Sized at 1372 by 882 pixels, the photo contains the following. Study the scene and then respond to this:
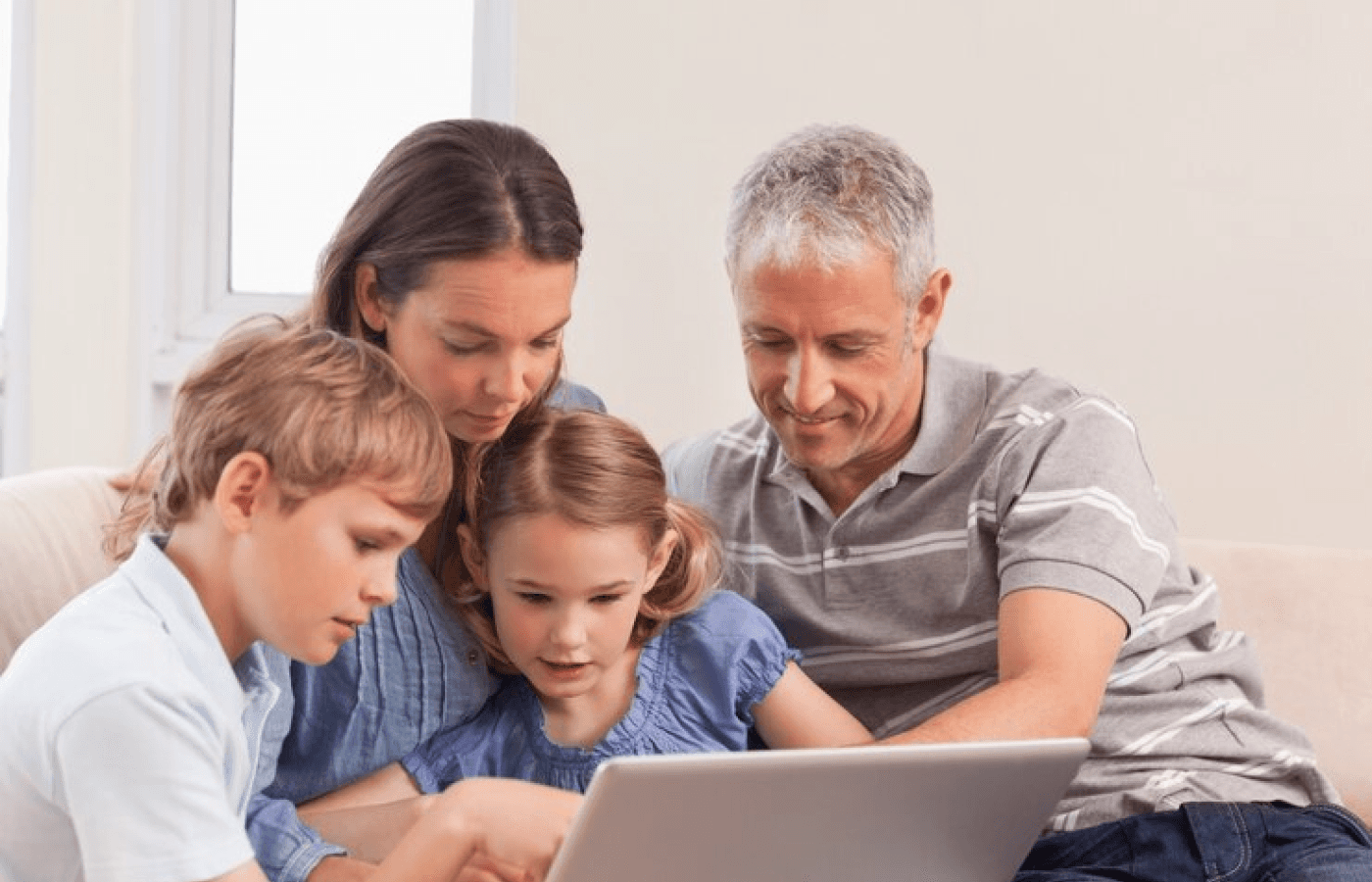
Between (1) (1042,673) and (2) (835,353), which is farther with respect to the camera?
(2) (835,353)

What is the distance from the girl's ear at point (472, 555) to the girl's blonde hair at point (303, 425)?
28 centimetres

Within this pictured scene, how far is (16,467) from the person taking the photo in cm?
344

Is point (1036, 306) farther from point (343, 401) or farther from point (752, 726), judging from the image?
point (343, 401)

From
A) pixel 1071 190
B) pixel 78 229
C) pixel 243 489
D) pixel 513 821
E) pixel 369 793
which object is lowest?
pixel 369 793

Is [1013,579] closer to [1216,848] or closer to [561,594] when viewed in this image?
[1216,848]

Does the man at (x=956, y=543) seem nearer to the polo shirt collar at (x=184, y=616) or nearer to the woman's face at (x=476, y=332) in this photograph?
the woman's face at (x=476, y=332)

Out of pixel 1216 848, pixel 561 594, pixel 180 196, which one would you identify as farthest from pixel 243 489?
pixel 180 196

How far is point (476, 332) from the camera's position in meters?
1.70

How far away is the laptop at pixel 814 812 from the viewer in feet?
4.24

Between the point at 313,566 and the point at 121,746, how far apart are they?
204mm

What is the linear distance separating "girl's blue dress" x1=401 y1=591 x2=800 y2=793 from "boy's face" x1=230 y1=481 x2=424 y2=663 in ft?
1.21

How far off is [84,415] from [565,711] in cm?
185

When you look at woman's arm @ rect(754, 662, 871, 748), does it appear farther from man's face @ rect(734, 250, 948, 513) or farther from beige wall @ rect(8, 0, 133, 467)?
beige wall @ rect(8, 0, 133, 467)

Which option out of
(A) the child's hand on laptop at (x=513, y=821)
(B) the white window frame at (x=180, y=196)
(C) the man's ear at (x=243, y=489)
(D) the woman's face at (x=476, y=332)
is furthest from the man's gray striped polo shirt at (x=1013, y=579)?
(B) the white window frame at (x=180, y=196)
